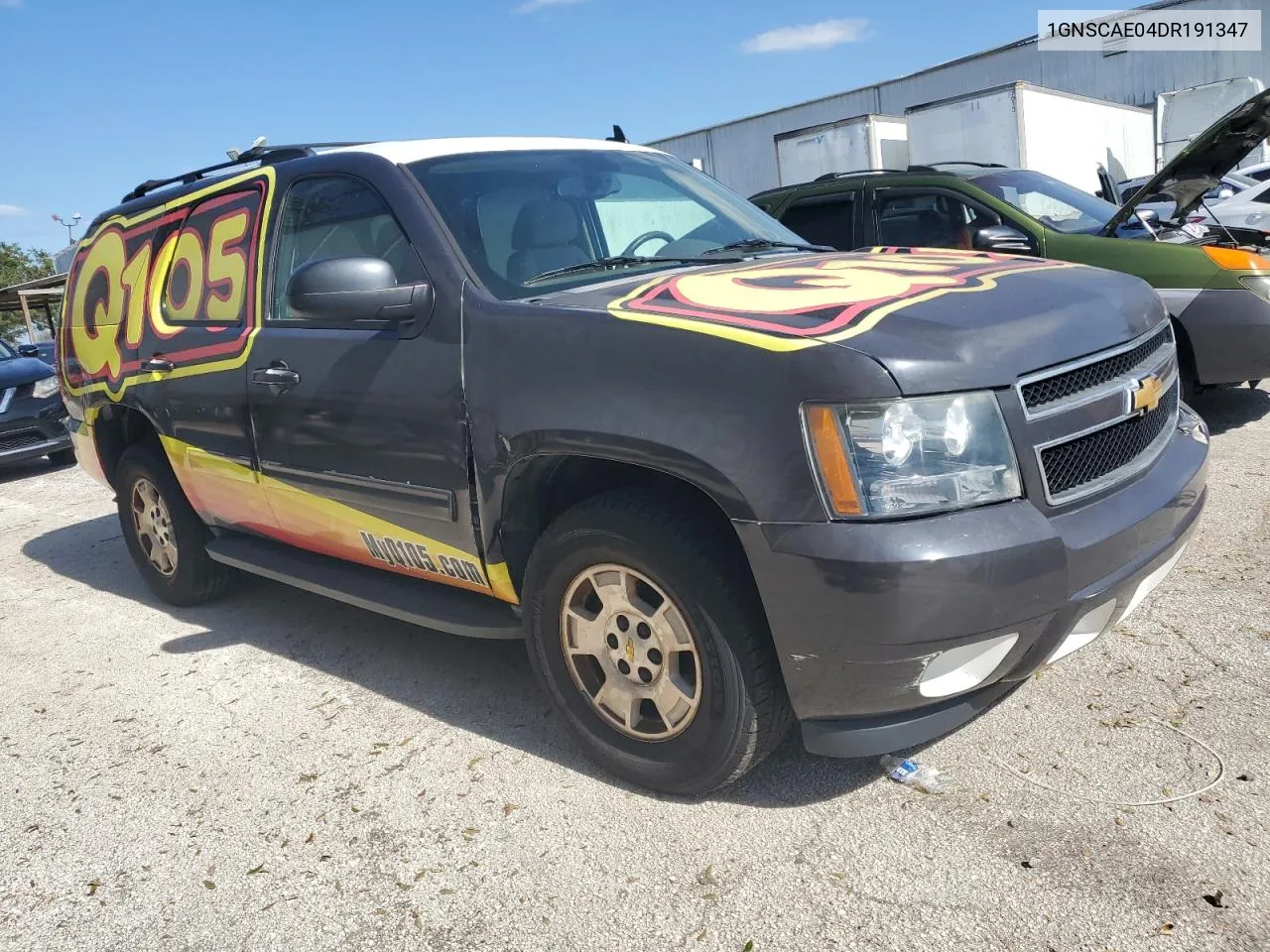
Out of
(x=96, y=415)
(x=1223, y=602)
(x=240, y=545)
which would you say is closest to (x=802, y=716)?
(x=1223, y=602)

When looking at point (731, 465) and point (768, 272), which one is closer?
point (731, 465)

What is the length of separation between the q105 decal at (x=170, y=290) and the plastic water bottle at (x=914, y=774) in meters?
2.76

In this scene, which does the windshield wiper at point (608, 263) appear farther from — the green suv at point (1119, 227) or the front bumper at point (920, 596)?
the green suv at point (1119, 227)

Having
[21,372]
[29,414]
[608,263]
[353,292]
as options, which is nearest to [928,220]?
[608,263]

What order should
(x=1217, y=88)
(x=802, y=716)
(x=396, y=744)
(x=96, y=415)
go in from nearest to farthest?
(x=802, y=716)
(x=396, y=744)
(x=96, y=415)
(x=1217, y=88)

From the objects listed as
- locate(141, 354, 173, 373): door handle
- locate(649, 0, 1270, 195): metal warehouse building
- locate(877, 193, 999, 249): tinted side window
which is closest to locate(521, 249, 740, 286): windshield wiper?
locate(141, 354, 173, 373): door handle

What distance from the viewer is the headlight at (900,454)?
2312 millimetres

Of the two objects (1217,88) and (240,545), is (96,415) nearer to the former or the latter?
(240,545)

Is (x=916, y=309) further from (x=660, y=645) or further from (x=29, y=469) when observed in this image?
(x=29, y=469)

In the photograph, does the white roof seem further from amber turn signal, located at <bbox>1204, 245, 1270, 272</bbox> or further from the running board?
amber turn signal, located at <bbox>1204, 245, 1270, 272</bbox>

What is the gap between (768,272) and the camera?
3.14m

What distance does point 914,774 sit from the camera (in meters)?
2.88

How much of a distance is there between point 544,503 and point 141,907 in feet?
4.91

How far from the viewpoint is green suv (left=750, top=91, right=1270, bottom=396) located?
19.3ft
